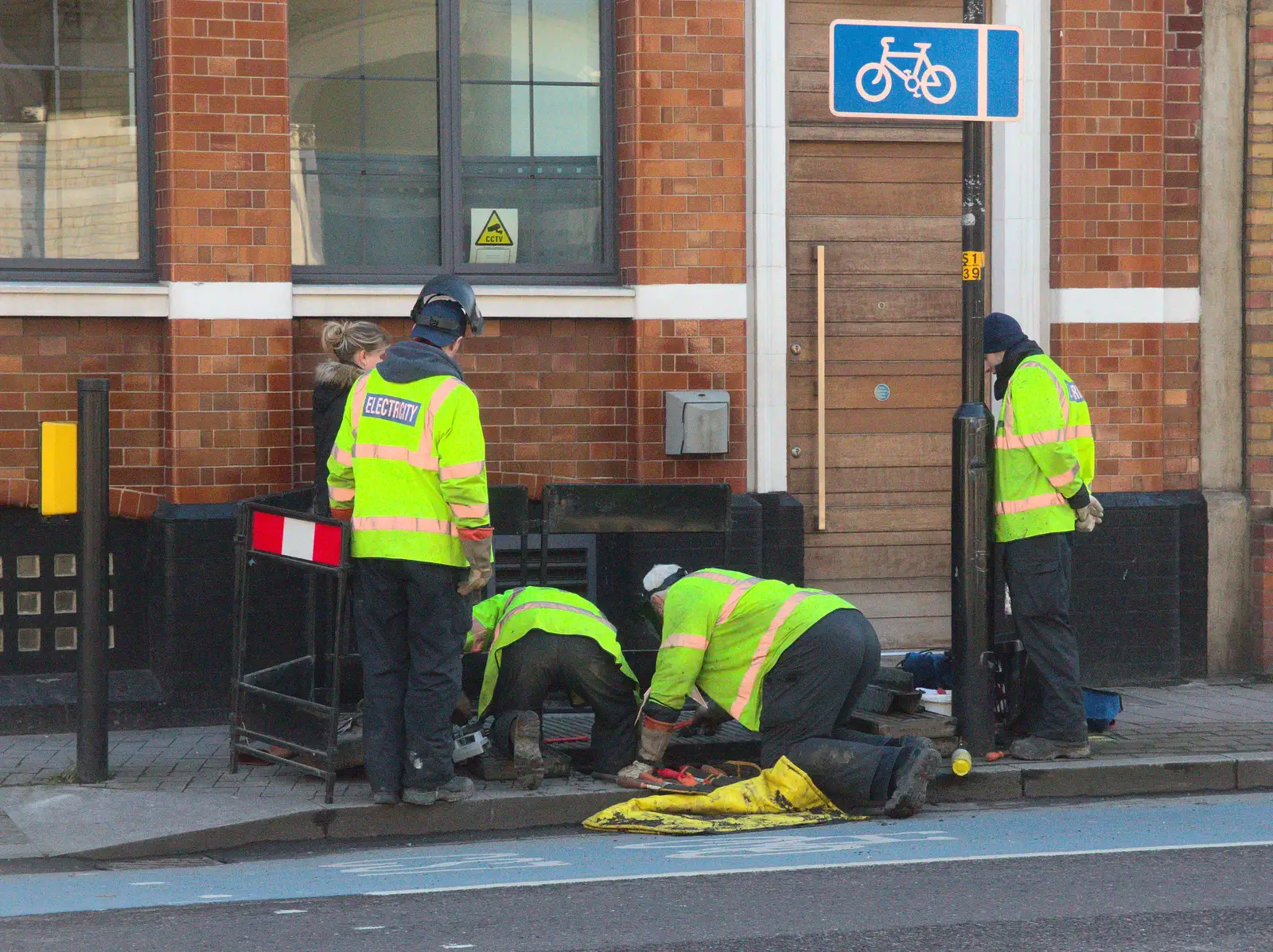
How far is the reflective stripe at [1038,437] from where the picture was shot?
7801 millimetres

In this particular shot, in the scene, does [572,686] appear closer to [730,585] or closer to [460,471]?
[730,585]

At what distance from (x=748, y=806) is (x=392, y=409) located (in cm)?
208

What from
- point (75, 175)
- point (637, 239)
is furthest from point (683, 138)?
point (75, 175)

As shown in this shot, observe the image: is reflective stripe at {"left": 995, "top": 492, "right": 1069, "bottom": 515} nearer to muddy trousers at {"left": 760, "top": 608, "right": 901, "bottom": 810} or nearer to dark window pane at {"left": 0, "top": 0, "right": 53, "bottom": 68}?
muddy trousers at {"left": 760, "top": 608, "right": 901, "bottom": 810}

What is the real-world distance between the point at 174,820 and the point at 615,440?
3652 mm

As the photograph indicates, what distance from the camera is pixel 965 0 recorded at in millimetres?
7887

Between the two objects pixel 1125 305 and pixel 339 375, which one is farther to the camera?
pixel 1125 305

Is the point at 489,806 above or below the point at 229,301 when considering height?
below

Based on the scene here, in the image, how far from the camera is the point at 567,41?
9656 mm

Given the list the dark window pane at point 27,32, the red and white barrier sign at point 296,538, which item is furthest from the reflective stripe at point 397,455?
the dark window pane at point 27,32

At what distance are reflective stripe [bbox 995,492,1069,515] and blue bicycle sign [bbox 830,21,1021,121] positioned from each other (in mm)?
1685

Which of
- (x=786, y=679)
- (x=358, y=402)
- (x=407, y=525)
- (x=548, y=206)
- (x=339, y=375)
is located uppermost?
(x=548, y=206)

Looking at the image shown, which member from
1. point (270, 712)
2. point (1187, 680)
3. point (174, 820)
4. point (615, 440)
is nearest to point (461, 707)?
point (270, 712)

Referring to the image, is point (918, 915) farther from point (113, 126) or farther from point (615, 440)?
point (113, 126)
